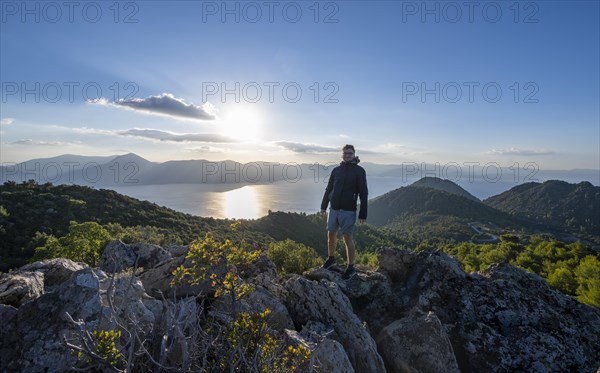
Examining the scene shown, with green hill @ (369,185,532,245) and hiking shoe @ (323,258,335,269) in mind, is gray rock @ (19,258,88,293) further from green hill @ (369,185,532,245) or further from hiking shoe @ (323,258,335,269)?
green hill @ (369,185,532,245)

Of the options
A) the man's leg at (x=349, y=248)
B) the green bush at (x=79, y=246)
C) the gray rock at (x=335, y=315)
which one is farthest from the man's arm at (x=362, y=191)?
the green bush at (x=79, y=246)

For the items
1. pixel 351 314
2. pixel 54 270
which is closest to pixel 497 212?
pixel 351 314

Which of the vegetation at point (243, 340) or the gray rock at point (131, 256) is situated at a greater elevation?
the vegetation at point (243, 340)

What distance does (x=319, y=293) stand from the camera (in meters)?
5.79

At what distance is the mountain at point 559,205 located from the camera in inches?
4781

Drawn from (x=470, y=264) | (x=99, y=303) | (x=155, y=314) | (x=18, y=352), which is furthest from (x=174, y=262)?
(x=470, y=264)

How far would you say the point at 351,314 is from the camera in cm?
549

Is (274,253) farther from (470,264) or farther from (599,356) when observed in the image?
(470,264)

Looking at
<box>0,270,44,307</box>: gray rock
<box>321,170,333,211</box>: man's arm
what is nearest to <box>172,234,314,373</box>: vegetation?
<box>0,270,44,307</box>: gray rock

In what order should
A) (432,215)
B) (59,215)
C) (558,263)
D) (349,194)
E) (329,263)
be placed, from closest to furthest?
1. (349,194)
2. (329,263)
3. (558,263)
4. (59,215)
5. (432,215)

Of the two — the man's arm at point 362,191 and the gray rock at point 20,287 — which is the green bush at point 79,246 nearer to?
the gray rock at point 20,287

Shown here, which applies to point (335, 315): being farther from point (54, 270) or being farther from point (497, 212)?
point (497, 212)

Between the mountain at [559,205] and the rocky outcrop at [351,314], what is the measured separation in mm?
131842

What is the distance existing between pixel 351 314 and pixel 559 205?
581 feet
